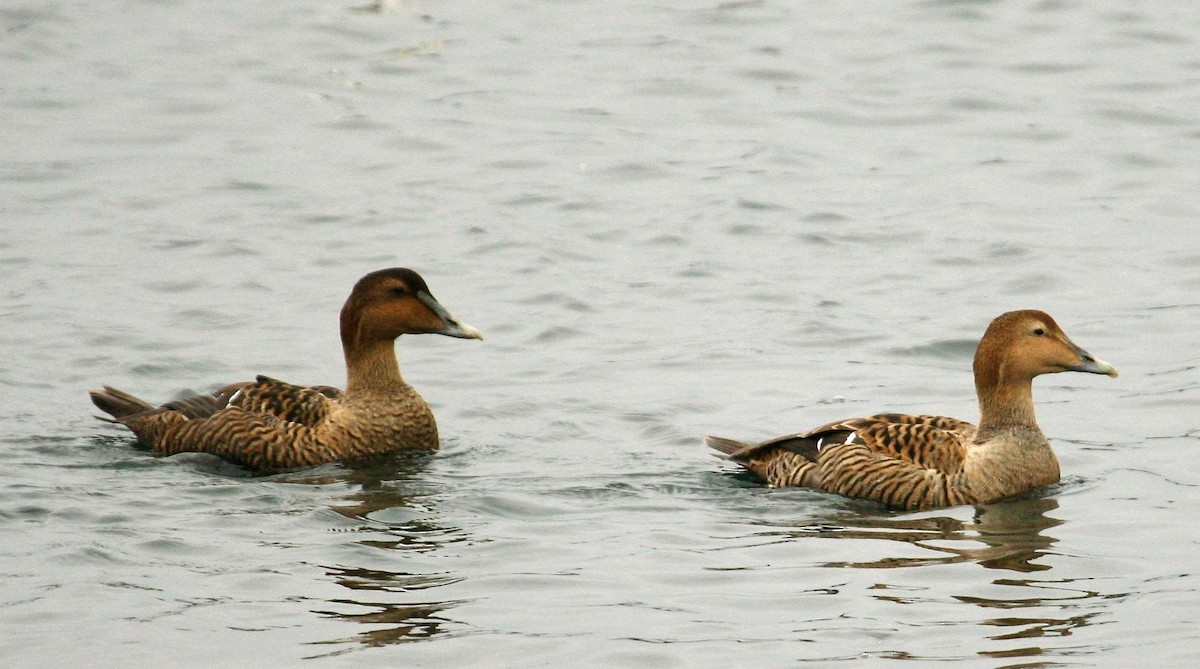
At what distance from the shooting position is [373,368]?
1135cm

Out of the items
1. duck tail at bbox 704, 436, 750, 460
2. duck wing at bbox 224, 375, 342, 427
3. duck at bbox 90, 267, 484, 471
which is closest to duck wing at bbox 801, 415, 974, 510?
duck tail at bbox 704, 436, 750, 460

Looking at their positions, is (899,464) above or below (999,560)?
above

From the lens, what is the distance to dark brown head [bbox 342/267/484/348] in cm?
1125

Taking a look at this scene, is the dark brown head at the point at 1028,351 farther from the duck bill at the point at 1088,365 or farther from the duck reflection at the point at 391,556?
the duck reflection at the point at 391,556

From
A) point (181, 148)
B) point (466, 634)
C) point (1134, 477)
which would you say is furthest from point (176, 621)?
point (181, 148)

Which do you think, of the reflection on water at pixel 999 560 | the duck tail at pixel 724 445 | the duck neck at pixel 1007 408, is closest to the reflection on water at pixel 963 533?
the reflection on water at pixel 999 560

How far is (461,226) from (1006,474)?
741 centimetres

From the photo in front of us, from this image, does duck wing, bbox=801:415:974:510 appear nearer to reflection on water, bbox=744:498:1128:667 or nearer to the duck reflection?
reflection on water, bbox=744:498:1128:667

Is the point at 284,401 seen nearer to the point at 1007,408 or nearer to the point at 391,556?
the point at 391,556

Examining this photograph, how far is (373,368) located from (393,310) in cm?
36

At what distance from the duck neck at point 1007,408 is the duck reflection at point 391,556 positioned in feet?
9.24

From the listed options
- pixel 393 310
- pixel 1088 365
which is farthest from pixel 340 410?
pixel 1088 365

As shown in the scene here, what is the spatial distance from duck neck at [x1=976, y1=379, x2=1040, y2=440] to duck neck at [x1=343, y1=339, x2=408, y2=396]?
11.0ft

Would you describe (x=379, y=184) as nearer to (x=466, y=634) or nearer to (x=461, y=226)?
(x=461, y=226)
